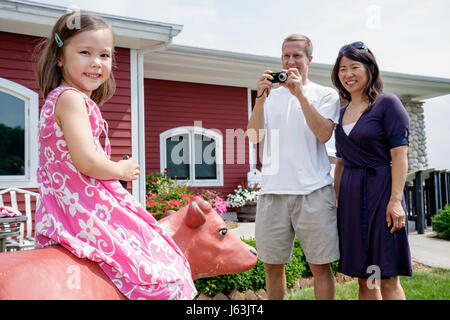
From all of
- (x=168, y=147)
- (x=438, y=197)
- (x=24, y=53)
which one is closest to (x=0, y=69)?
(x=24, y=53)

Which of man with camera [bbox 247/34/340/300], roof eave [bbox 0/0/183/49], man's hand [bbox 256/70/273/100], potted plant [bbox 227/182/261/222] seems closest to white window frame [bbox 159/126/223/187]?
potted plant [bbox 227/182/261/222]

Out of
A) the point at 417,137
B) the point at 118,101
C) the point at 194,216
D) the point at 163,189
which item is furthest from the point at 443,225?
the point at 417,137

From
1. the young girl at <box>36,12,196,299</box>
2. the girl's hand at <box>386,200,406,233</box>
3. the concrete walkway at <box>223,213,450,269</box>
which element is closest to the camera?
the young girl at <box>36,12,196,299</box>

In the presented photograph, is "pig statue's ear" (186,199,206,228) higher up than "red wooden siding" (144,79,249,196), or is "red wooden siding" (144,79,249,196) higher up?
"red wooden siding" (144,79,249,196)

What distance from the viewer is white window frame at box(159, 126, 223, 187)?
912 cm

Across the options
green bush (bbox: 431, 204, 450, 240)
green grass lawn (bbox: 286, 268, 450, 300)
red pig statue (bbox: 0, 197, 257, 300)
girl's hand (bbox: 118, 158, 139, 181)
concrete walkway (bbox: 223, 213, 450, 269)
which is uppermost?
girl's hand (bbox: 118, 158, 139, 181)

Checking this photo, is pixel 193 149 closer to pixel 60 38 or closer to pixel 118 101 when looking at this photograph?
pixel 118 101

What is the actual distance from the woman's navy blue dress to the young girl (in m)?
1.17

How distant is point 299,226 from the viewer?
244 centimetres

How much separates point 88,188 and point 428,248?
20.4 ft

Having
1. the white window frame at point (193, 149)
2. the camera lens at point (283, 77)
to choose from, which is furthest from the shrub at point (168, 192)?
the camera lens at point (283, 77)

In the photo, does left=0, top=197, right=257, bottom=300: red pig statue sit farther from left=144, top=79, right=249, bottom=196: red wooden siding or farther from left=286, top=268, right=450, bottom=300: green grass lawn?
left=144, top=79, right=249, bottom=196: red wooden siding

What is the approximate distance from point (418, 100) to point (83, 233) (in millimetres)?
13812
